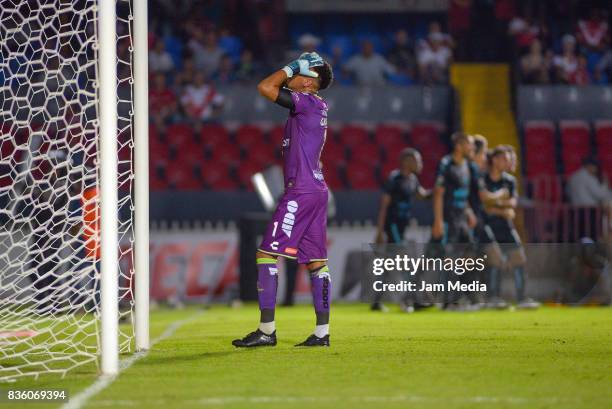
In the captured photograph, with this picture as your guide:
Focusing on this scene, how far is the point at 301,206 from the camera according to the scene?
750 cm

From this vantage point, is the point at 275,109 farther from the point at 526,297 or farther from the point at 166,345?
the point at 166,345

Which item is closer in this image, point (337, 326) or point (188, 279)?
point (337, 326)

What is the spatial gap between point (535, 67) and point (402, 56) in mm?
2435

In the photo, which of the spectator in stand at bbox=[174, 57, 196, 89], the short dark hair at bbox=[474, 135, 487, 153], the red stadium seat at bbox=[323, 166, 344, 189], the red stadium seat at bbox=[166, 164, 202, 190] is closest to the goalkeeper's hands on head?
the short dark hair at bbox=[474, 135, 487, 153]

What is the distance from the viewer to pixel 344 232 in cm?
1460

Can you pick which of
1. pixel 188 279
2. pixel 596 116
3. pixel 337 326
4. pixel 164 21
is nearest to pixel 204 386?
pixel 337 326

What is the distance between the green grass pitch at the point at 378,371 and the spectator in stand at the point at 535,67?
9671mm

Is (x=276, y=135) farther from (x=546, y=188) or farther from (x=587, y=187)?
(x=587, y=187)

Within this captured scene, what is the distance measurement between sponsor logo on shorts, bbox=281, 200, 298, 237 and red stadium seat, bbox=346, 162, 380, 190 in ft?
32.7

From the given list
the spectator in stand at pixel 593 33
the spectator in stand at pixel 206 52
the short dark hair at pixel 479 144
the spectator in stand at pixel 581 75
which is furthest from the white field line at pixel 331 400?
the spectator in stand at pixel 593 33

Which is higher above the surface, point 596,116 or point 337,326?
point 596,116

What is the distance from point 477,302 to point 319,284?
16.8ft

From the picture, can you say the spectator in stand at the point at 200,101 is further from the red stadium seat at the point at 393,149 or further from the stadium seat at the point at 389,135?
the red stadium seat at the point at 393,149

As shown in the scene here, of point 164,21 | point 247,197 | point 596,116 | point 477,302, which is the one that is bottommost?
point 477,302
